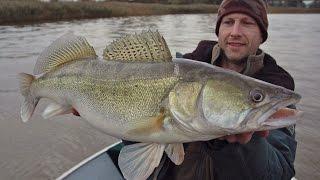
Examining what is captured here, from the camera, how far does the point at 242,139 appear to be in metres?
2.51

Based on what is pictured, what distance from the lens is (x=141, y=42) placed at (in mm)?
2521

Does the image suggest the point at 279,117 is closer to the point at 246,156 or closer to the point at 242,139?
the point at 242,139

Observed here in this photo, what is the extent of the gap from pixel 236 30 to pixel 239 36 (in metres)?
0.06

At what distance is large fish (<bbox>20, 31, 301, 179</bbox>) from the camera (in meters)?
2.21

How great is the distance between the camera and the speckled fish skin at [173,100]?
7.30ft

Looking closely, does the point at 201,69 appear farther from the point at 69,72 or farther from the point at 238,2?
the point at 238,2

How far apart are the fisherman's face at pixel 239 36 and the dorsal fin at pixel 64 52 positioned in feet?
3.55

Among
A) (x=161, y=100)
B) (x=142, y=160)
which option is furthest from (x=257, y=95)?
(x=142, y=160)

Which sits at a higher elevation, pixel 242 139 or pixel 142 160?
pixel 242 139

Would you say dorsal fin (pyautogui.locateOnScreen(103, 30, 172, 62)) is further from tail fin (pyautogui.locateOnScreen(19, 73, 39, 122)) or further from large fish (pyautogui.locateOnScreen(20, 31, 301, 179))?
tail fin (pyautogui.locateOnScreen(19, 73, 39, 122))

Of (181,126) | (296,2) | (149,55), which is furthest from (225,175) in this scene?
(296,2)

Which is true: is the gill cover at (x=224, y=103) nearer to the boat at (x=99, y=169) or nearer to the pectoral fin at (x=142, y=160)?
the pectoral fin at (x=142, y=160)

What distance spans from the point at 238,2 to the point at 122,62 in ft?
4.16

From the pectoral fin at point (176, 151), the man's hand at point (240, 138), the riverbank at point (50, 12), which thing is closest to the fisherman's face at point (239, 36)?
the man's hand at point (240, 138)
